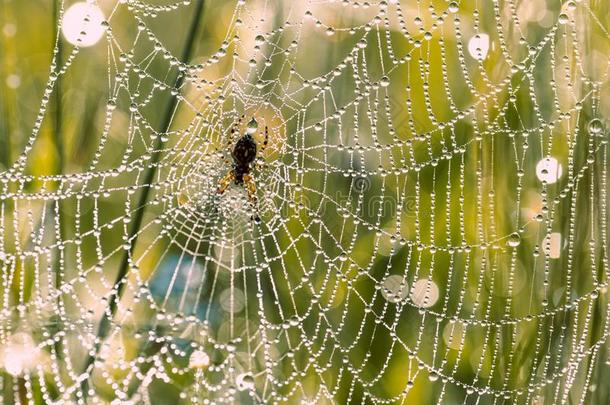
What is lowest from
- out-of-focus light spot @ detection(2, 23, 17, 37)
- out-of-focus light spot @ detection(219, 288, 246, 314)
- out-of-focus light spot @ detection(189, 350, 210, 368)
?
out-of-focus light spot @ detection(189, 350, 210, 368)

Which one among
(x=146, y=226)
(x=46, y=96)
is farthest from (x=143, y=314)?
(x=46, y=96)

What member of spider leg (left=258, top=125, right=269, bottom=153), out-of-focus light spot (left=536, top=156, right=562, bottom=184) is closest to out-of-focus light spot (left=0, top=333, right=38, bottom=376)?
spider leg (left=258, top=125, right=269, bottom=153)

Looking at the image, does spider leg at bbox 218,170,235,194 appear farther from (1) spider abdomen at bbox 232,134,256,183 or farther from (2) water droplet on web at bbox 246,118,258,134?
(2) water droplet on web at bbox 246,118,258,134

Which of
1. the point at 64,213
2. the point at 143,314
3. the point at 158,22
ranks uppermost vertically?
the point at 158,22

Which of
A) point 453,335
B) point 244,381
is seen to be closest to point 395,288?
point 453,335

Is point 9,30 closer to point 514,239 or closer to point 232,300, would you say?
point 232,300

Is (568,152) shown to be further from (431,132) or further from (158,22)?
(158,22)
